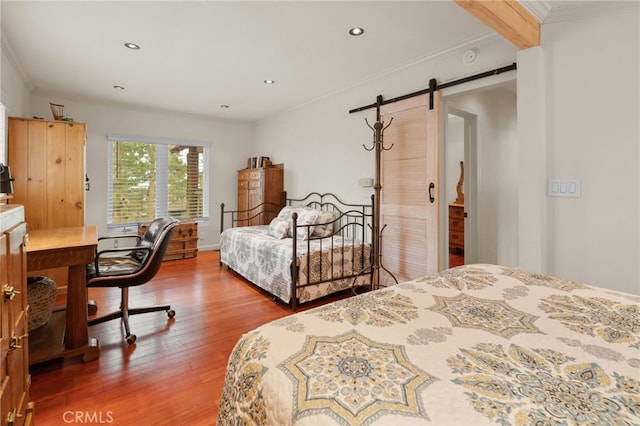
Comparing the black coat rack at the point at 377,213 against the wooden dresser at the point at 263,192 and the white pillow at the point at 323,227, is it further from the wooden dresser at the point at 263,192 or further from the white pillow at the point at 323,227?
the wooden dresser at the point at 263,192

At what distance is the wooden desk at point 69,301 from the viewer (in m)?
1.86

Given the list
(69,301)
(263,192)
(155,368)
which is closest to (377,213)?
(155,368)

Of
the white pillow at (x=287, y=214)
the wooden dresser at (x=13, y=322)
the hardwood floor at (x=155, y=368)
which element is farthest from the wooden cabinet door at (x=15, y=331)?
the white pillow at (x=287, y=214)

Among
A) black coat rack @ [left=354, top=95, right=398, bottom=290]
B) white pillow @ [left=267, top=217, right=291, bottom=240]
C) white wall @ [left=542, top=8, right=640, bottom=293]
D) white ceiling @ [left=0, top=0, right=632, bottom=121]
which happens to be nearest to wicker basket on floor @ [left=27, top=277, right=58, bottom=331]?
white ceiling @ [left=0, top=0, right=632, bottom=121]

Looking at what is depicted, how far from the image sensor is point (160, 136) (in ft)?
16.9

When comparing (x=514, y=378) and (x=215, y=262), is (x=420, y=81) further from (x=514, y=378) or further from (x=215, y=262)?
(x=215, y=262)

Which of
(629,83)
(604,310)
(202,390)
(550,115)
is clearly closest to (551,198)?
(550,115)

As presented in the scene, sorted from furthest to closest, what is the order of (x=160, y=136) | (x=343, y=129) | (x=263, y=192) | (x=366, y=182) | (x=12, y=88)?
(x=160, y=136) < (x=263, y=192) < (x=343, y=129) < (x=366, y=182) < (x=12, y=88)

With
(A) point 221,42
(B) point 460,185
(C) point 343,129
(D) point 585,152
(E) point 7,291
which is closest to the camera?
(E) point 7,291

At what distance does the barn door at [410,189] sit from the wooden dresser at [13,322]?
2.81 metres

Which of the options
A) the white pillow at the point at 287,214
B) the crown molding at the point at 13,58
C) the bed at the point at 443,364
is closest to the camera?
the bed at the point at 443,364

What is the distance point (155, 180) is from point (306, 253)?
356 cm

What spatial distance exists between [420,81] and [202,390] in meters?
3.13

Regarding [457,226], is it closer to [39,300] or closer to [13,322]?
[39,300]
